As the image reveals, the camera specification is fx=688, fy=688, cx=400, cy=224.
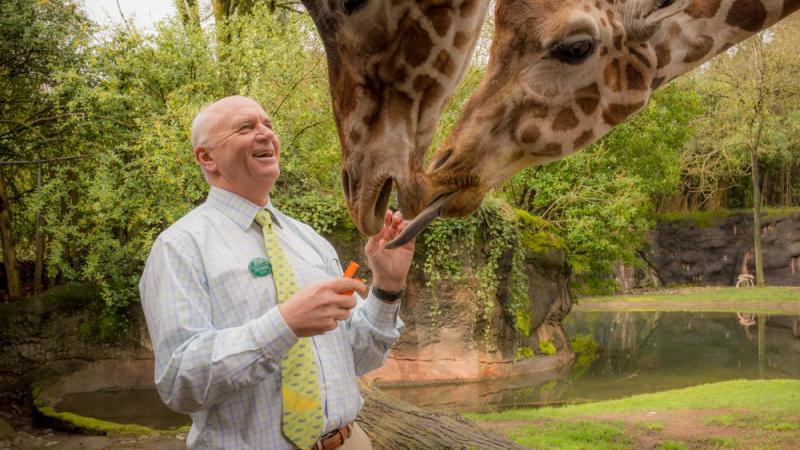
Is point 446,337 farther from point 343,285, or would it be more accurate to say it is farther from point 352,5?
point 352,5

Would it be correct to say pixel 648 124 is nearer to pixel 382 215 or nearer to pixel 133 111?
pixel 133 111

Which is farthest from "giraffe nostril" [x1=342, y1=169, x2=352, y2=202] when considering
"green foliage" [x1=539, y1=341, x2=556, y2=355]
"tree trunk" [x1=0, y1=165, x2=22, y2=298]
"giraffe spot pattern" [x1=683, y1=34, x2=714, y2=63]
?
"green foliage" [x1=539, y1=341, x2=556, y2=355]

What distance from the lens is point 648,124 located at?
1402 centimetres

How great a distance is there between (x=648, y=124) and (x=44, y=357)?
11.6 m

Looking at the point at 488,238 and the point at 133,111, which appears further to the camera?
the point at 488,238

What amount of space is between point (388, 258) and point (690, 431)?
4.92m

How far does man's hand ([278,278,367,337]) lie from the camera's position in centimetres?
132

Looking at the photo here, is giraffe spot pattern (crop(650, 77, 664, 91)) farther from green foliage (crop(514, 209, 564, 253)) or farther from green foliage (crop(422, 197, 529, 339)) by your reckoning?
green foliage (crop(514, 209, 564, 253))

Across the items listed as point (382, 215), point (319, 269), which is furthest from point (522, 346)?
point (382, 215)

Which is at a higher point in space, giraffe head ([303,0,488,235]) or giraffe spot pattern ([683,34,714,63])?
giraffe spot pattern ([683,34,714,63])

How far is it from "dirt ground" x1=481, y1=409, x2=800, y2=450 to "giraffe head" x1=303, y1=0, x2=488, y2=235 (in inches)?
195

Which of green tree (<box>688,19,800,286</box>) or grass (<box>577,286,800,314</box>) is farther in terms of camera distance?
green tree (<box>688,19,800,286</box>)

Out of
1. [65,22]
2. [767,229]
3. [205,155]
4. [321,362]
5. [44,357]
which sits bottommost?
[44,357]

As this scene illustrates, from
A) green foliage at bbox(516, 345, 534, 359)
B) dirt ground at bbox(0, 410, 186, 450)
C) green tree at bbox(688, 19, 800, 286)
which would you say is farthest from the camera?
green tree at bbox(688, 19, 800, 286)
